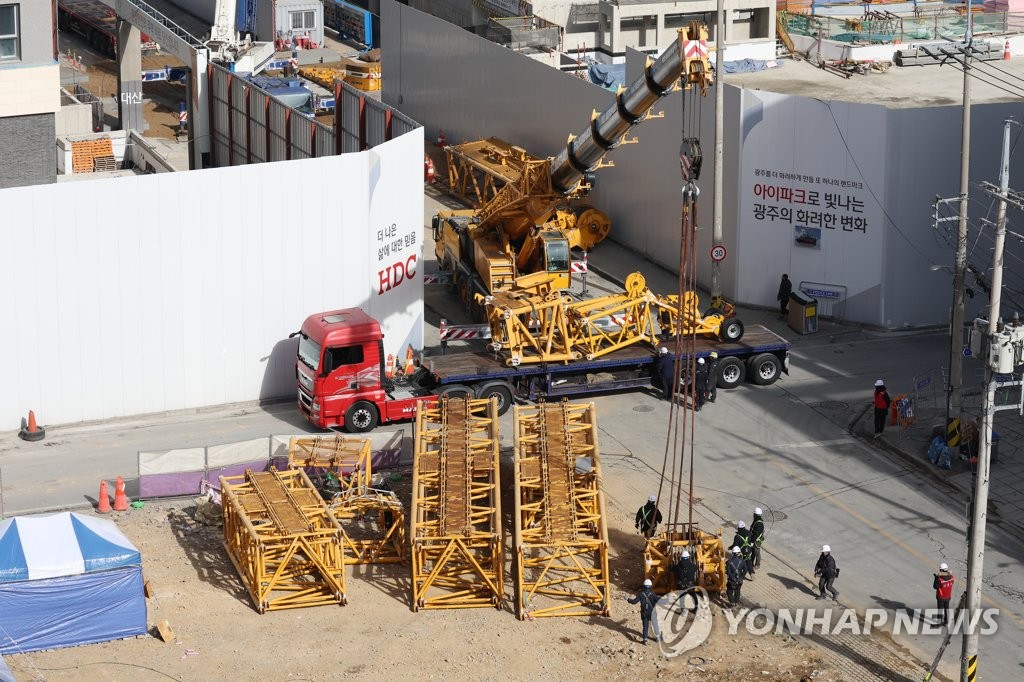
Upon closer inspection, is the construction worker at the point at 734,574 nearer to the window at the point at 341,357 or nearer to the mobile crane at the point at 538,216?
the mobile crane at the point at 538,216

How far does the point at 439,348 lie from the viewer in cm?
4303

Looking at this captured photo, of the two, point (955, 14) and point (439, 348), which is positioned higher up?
point (955, 14)

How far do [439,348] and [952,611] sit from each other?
17864mm

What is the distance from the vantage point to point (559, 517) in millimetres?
30484

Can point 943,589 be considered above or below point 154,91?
below

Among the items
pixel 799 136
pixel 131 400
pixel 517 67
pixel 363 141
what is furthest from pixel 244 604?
pixel 517 67

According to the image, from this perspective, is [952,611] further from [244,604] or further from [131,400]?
[131,400]

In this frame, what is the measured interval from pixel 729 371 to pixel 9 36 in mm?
20598

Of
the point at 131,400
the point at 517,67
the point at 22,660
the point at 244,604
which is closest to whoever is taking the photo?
the point at 22,660

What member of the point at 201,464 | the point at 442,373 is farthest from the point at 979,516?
the point at 201,464

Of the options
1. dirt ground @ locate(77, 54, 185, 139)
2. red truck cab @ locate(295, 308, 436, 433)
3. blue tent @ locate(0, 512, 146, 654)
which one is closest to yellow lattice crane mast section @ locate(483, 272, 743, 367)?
red truck cab @ locate(295, 308, 436, 433)

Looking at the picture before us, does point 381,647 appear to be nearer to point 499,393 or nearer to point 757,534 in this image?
point 757,534

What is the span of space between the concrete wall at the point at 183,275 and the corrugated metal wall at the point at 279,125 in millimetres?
3942

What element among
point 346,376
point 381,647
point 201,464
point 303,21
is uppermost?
point 303,21
